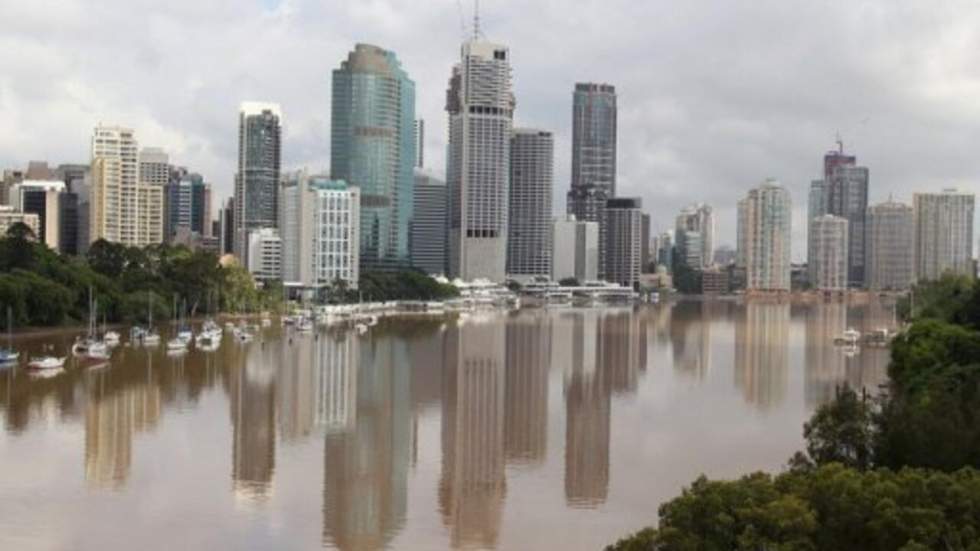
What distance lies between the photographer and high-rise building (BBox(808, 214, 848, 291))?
527 feet

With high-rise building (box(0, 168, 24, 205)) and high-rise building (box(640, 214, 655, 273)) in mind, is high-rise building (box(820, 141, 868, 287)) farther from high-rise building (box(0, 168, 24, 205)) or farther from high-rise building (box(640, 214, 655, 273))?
high-rise building (box(0, 168, 24, 205))

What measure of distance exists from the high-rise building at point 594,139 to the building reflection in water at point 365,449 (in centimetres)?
11134

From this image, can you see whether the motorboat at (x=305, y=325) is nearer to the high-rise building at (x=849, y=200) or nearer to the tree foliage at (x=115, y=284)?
the tree foliage at (x=115, y=284)

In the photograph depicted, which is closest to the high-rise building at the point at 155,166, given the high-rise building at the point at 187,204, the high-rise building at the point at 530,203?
the high-rise building at the point at 187,204

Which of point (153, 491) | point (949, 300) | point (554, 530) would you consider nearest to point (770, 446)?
point (554, 530)

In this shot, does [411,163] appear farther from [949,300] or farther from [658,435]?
[658,435]

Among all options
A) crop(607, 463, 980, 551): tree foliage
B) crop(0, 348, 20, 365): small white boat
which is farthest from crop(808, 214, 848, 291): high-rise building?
crop(607, 463, 980, 551): tree foliage

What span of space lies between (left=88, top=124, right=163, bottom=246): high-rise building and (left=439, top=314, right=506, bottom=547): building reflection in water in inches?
2182

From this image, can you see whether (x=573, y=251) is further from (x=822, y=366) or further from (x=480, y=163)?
(x=822, y=366)

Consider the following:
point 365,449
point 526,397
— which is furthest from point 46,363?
point 365,449

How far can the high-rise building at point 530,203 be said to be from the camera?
421 feet

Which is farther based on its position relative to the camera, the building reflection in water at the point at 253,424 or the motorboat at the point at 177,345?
the motorboat at the point at 177,345

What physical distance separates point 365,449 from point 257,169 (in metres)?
88.3

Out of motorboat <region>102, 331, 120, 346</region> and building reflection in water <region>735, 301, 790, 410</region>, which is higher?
motorboat <region>102, 331, 120, 346</region>
